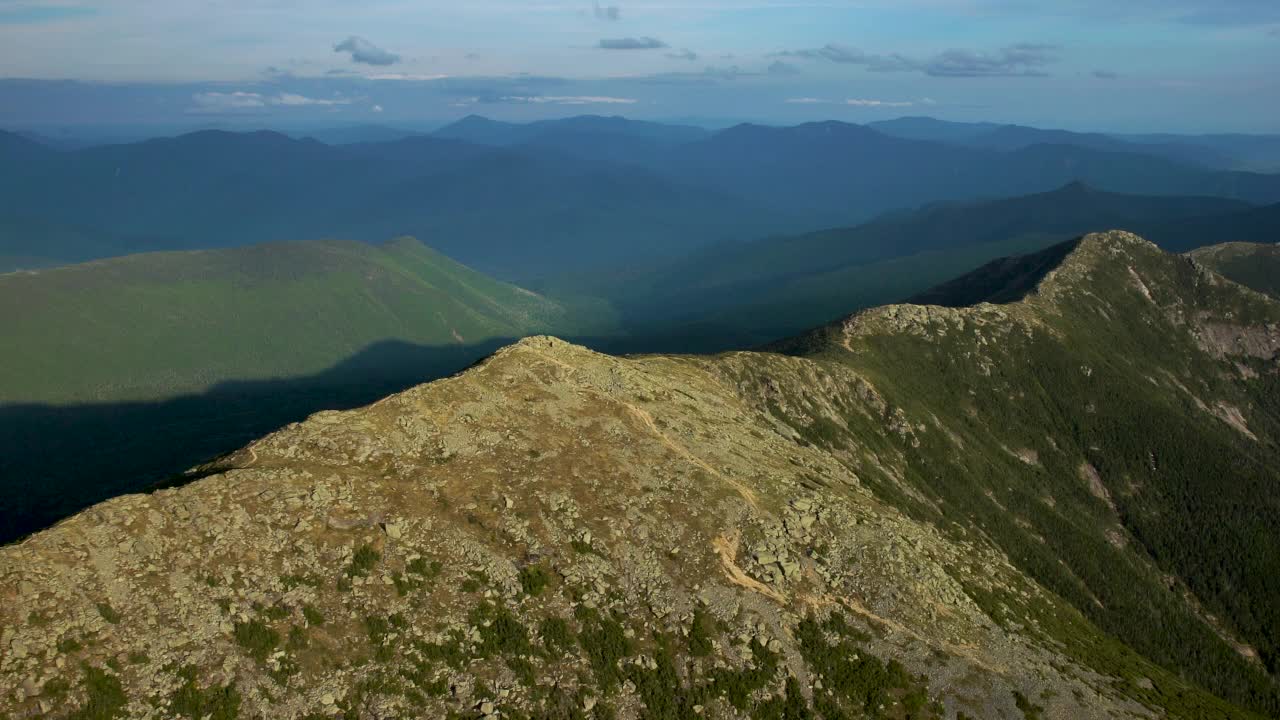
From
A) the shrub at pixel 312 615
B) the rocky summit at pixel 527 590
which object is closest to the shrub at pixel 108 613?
the rocky summit at pixel 527 590

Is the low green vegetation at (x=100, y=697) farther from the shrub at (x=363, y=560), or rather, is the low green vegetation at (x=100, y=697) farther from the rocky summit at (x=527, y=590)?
the shrub at (x=363, y=560)

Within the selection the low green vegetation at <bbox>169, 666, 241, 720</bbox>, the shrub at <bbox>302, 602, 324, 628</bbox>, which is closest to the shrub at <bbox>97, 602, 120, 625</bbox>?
the low green vegetation at <bbox>169, 666, 241, 720</bbox>

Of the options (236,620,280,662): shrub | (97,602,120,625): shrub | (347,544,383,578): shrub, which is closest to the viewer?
(97,602,120,625): shrub

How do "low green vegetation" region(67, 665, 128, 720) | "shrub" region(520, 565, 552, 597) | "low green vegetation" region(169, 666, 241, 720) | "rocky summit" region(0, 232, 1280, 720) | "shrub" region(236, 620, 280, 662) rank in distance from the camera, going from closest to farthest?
"low green vegetation" region(67, 665, 128, 720)
"low green vegetation" region(169, 666, 241, 720)
"rocky summit" region(0, 232, 1280, 720)
"shrub" region(236, 620, 280, 662)
"shrub" region(520, 565, 552, 597)

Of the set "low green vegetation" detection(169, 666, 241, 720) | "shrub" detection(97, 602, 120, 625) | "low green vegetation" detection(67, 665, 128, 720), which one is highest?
"shrub" detection(97, 602, 120, 625)

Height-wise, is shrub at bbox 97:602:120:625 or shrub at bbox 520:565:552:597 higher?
shrub at bbox 97:602:120:625

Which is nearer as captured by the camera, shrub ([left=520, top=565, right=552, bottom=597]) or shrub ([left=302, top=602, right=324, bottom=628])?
shrub ([left=302, top=602, right=324, bottom=628])

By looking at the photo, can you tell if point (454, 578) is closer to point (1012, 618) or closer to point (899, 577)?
point (899, 577)

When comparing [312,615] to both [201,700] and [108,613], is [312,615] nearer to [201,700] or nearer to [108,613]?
[201,700]

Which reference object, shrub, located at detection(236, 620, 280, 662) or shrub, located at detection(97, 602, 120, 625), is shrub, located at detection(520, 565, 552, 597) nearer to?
shrub, located at detection(236, 620, 280, 662)

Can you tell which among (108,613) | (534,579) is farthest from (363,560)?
(108,613)

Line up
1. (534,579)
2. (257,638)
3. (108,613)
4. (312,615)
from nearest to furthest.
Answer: (108,613)
(257,638)
(312,615)
(534,579)
